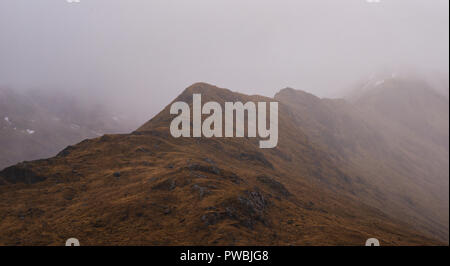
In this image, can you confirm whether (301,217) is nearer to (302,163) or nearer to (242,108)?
(302,163)

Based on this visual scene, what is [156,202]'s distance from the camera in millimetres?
55000

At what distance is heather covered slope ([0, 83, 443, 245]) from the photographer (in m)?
47.2

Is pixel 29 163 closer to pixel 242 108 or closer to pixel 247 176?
pixel 247 176

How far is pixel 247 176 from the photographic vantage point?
7625 centimetres

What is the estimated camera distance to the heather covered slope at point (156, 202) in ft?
155

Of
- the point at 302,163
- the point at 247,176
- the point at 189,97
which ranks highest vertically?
the point at 189,97

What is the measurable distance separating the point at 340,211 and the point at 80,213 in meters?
64.4

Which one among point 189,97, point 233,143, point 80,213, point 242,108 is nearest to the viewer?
point 80,213

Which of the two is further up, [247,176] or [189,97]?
[189,97]
